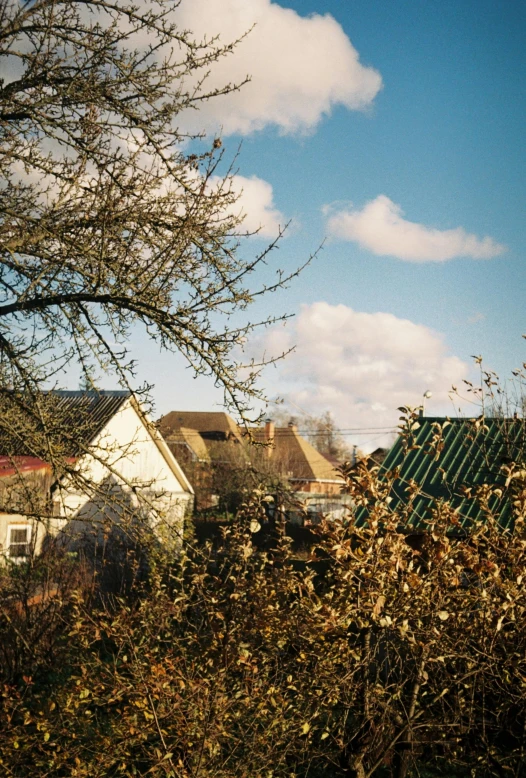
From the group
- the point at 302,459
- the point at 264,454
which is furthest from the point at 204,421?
the point at 264,454

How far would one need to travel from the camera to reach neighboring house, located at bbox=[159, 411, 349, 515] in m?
31.5

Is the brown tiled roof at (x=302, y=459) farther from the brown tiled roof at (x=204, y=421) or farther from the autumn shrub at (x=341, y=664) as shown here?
A: the autumn shrub at (x=341, y=664)

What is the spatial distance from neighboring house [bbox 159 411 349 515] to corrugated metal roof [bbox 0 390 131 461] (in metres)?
18.1

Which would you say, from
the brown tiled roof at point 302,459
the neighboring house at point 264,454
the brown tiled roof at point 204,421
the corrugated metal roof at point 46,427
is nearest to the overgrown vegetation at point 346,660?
the corrugated metal roof at point 46,427

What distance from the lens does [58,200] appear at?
561 cm

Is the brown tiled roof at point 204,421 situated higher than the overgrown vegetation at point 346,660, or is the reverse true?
the brown tiled roof at point 204,421

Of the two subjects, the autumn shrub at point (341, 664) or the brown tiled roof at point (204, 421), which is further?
→ the brown tiled roof at point (204, 421)

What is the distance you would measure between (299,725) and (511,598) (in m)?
2.08

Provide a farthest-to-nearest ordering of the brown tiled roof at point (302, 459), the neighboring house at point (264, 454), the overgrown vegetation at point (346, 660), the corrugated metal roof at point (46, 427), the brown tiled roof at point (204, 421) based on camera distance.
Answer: the brown tiled roof at point (204, 421), the brown tiled roof at point (302, 459), the neighboring house at point (264, 454), the corrugated metal roof at point (46, 427), the overgrown vegetation at point (346, 660)

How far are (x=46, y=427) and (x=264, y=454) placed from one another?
96.0 ft

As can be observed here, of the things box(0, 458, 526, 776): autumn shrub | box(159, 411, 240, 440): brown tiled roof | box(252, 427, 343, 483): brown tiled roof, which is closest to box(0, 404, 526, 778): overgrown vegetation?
box(0, 458, 526, 776): autumn shrub

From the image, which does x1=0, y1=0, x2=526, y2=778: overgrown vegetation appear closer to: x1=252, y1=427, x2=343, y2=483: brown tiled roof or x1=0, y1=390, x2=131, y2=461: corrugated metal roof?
x1=0, y1=390, x2=131, y2=461: corrugated metal roof

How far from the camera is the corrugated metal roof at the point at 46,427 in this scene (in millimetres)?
5723

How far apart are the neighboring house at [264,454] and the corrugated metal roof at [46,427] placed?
1814 centimetres
